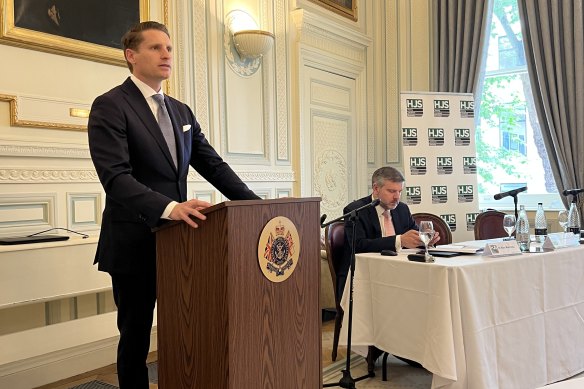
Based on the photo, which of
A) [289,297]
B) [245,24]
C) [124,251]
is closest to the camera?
[289,297]

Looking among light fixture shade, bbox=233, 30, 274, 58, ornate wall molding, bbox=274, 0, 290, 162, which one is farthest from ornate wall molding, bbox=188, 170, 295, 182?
light fixture shade, bbox=233, 30, 274, 58

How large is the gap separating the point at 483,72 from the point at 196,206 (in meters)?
4.99

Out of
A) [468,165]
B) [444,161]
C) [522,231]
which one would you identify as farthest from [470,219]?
[522,231]

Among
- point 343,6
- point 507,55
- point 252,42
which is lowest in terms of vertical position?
point 252,42

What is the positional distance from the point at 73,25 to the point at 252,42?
4.95 feet

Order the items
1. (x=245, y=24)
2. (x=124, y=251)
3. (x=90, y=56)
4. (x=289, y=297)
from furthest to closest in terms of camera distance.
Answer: (x=245, y=24) → (x=90, y=56) → (x=124, y=251) → (x=289, y=297)

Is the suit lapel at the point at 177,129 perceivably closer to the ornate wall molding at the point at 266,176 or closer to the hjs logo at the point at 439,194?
the ornate wall molding at the point at 266,176

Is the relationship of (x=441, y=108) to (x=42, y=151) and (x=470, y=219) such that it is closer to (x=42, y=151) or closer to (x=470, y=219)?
(x=470, y=219)

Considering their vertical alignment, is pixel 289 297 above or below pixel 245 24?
below

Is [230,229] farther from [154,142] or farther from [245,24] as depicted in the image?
[245,24]

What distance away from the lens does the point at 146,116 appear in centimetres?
187

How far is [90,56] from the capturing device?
3.48 meters

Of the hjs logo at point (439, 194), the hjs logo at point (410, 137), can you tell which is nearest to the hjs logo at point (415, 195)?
the hjs logo at point (439, 194)

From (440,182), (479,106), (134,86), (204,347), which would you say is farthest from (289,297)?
(479,106)
